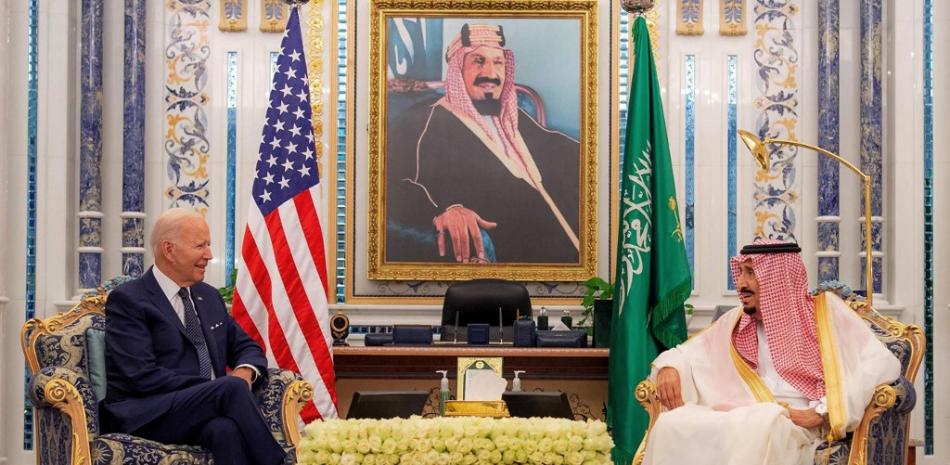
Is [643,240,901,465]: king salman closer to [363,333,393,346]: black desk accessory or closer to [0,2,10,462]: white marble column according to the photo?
[363,333,393,346]: black desk accessory

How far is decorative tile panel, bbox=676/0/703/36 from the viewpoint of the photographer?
7730mm

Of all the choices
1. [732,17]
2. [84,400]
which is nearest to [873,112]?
[732,17]

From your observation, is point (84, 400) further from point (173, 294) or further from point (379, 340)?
point (379, 340)

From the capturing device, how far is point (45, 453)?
4.64 meters

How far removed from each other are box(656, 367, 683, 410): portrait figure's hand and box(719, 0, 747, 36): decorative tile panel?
3571 mm

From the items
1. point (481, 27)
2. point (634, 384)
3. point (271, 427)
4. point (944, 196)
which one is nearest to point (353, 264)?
point (481, 27)

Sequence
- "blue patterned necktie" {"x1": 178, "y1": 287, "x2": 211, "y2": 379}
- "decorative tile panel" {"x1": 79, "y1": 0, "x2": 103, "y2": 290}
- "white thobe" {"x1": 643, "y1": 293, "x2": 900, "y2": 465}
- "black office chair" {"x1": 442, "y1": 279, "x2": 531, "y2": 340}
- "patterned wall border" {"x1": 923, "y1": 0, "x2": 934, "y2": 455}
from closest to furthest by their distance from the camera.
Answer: "white thobe" {"x1": 643, "y1": 293, "x2": 900, "y2": 465}, "blue patterned necktie" {"x1": 178, "y1": 287, "x2": 211, "y2": 379}, "black office chair" {"x1": 442, "y1": 279, "x2": 531, "y2": 340}, "patterned wall border" {"x1": 923, "y1": 0, "x2": 934, "y2": 455}, "decorative tile panel" {"x1": 79, "y1": 0, "x2": 103, "y2": 290}

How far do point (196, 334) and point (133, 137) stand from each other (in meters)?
3.05

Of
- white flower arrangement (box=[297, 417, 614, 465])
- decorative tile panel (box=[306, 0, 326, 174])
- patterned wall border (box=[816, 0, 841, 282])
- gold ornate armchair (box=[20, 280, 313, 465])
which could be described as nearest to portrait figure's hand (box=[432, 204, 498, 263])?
decorative tile panel (box=[306, 0, 326, 174])

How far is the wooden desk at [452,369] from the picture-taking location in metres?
5.98

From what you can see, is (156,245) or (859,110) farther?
(859,110)

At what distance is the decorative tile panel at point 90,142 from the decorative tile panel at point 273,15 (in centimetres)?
103

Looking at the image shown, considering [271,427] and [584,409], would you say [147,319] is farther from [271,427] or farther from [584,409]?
[584,409]

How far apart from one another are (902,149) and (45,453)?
511cm
